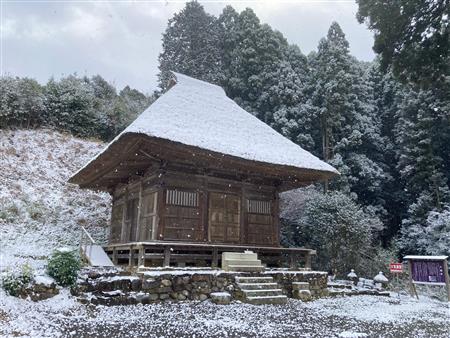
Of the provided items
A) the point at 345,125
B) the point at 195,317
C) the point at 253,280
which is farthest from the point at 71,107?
the point at 195,317

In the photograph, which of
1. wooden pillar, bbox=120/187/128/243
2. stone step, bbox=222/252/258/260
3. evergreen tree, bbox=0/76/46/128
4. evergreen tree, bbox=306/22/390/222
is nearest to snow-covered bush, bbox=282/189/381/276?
evergreen tree, bbox=306/22/390/222

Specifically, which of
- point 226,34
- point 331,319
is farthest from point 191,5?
point 331,319

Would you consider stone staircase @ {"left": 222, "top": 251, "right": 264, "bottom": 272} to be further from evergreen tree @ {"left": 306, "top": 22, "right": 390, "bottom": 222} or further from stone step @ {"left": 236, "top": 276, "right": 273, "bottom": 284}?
evergreen tree @ {"left": 306, "top": 22, "right": 390, "bottom": 222}

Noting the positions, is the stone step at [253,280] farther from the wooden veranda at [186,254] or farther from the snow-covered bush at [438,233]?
the snow-covered bush at [438,233]

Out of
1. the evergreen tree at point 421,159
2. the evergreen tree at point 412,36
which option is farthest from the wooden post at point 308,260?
the evergreen tree at point 421,159

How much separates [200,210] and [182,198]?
2.39 ft

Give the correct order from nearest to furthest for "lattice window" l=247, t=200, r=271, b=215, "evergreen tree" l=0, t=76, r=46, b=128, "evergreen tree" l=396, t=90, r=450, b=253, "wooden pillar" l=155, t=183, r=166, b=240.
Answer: "wooden pillar" l=155, t=183, r=166, b=240, "lattice window" l=247, t=200, r=271, b=215, "evergreen tree" l=396, t=90, r=450, b=253, "evergreen tree" l=0, t=76, r=46, b=128

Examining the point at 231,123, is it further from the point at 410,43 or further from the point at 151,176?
the point at 410,43

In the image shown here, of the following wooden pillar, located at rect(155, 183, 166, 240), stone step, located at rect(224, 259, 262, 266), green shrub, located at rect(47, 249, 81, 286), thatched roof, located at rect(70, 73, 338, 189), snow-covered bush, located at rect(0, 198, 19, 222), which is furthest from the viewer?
snow-covered bush, located at rect(0, 198, 19, 222)

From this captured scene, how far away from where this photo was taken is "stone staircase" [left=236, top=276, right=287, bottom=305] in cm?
912

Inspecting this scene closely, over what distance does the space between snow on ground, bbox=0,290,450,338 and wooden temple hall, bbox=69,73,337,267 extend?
2.47 m

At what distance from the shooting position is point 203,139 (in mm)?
10922

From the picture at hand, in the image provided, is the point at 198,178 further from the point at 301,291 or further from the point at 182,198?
the point at 301,291

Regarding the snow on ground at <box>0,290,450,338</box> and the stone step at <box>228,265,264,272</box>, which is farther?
the stone step at <box>228,265,264,272</box>
